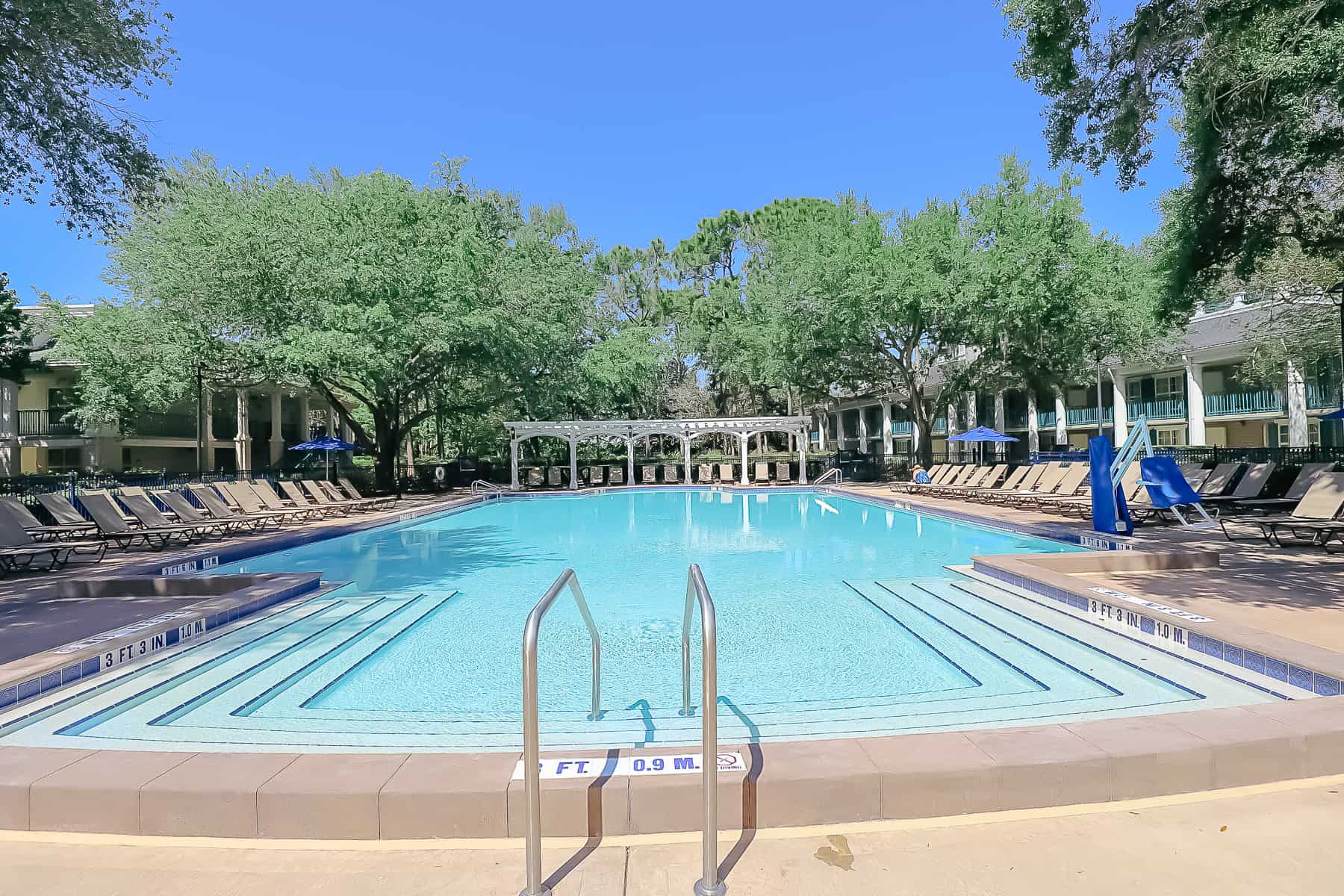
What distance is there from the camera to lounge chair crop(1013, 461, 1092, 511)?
15077 millimetres

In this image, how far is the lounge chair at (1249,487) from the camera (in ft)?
42.8

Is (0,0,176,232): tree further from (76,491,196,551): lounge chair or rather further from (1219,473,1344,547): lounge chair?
(1219,473,1344,547): lounge chair

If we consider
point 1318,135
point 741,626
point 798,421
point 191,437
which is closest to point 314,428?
point 191,437

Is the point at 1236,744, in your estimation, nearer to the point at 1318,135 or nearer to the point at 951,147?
the point at 1318,135

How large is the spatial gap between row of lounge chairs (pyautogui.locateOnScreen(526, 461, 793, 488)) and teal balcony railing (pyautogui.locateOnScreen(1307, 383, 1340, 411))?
18.6m

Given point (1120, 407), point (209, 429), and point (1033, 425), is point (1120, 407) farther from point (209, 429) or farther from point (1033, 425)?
point (209, 429)

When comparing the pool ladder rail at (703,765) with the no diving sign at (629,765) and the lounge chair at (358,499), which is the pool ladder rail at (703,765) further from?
the lounge chair at (358,499)

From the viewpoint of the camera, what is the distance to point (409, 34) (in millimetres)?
16500

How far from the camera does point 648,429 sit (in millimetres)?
28547

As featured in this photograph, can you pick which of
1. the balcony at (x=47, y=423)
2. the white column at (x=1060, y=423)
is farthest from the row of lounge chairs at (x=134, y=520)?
the white column at (x=1060, y=423)

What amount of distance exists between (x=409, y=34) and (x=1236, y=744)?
1896cm

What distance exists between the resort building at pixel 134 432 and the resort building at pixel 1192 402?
25.3 m

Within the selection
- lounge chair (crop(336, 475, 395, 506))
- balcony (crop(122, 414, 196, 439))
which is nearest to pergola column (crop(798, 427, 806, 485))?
lounge chair (crop(336, 475, 395, 506))

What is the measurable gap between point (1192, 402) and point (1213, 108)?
23.4m
